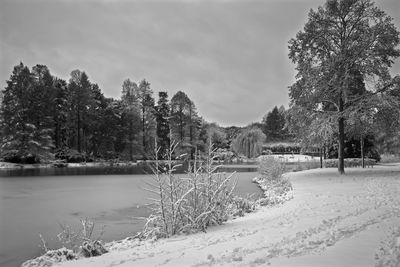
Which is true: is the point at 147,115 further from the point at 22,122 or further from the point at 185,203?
the point at 185,203

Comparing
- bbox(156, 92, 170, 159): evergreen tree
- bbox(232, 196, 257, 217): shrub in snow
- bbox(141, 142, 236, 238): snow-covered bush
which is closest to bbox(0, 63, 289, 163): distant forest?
bbox(156, 92, 170, 159): evergreen tree

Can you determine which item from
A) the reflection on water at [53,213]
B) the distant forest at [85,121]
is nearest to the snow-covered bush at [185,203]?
the reflection on water at [53,213]

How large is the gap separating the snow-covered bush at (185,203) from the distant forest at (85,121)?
28641 mm

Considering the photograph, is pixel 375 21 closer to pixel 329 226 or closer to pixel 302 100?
pixel 302 100

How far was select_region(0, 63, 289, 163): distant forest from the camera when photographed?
4459 centimetres

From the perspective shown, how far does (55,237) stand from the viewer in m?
9.94

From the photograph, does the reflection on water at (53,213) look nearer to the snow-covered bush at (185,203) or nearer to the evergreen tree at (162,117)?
the snow-covered bush at (185,203)

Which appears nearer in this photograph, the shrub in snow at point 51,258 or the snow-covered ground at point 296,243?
the snow-covered ground at point 296,243

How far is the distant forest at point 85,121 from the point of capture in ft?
146

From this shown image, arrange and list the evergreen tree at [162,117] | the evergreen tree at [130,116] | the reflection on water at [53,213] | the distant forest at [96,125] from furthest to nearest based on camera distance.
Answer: the evergreen tree at [162,117], the evergreen tree at [130,116], the distant forest at [96,125], the reflection on water at [53,213]

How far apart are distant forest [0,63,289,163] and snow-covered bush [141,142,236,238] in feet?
94.0

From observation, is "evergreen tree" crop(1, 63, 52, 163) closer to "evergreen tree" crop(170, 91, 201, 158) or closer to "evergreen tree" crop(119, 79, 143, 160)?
"evergreen tree" crop(119, 79, 143, 160)

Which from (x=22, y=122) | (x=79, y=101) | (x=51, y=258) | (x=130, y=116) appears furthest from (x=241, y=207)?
(x=130, y=116)

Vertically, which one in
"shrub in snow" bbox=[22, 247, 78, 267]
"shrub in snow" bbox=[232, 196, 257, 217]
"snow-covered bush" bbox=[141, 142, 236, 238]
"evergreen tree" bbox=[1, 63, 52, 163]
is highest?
"evergreen tree" bbox=[1, 63, 52, 163]
